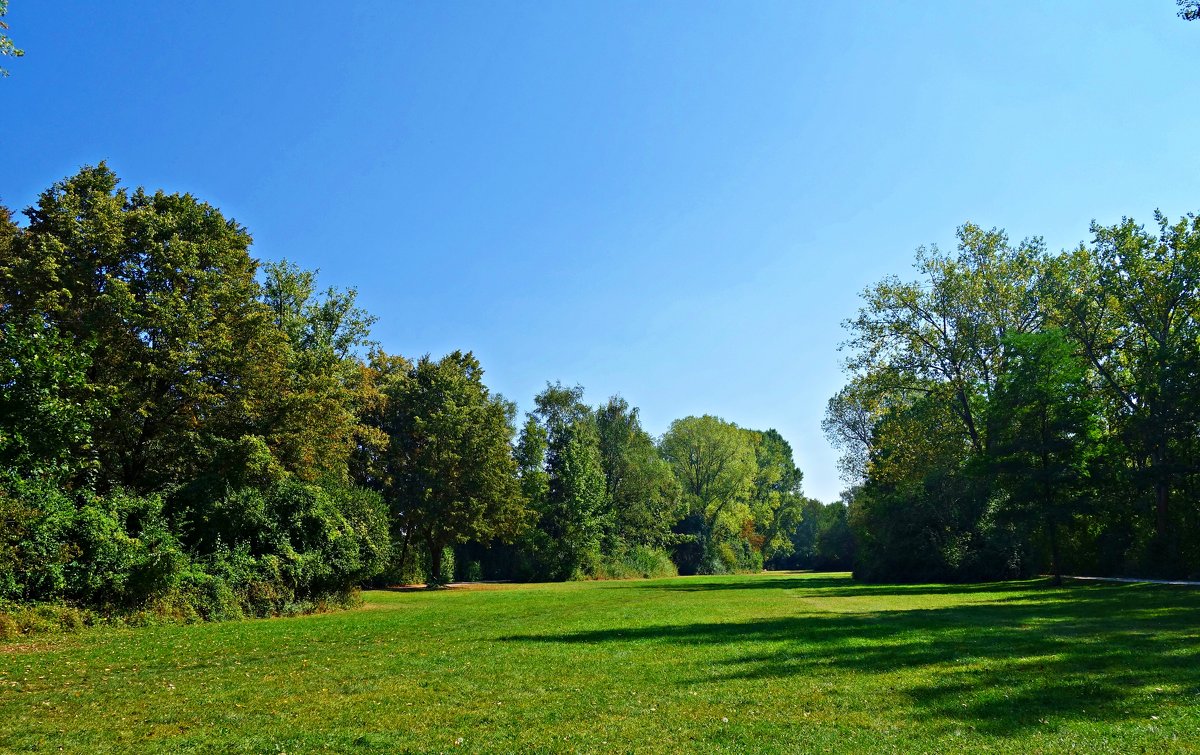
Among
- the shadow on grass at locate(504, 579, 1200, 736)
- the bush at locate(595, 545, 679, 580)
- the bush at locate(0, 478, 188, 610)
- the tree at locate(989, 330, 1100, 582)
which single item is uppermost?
the tree at locate(989, 330, 1100, 582)

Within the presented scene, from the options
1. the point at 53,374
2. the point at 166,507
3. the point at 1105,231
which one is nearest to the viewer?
the point at 53,374

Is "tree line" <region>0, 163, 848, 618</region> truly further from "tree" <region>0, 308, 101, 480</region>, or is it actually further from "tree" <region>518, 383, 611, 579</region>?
"tree" <region>518, 383, 611, 579</region>

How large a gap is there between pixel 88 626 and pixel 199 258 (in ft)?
42.4

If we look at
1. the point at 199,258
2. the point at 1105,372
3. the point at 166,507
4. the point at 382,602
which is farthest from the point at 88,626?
the point at 1105,372

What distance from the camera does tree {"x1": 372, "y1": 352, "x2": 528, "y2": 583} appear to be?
50.8m

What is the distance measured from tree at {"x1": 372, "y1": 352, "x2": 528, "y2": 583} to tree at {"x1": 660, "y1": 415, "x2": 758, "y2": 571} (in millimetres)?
35767

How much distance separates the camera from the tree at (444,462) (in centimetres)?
5075

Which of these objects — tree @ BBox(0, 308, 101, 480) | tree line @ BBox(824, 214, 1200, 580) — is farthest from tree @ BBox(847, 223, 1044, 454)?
tree @ BBox(0, 308, 101, 480)

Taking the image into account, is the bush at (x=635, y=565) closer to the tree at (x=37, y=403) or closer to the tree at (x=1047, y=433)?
the tree at (x=1047, y=433)

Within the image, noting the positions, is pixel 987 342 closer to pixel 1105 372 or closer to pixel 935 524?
pixel 1105 372

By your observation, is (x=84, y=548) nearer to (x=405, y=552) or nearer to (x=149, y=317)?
(x=149, y=317)

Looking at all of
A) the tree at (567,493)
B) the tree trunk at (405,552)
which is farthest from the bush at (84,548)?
the tree at (567,493)

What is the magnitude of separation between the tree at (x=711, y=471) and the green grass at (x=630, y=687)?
66.1 meters

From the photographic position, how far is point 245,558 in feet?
86.3
